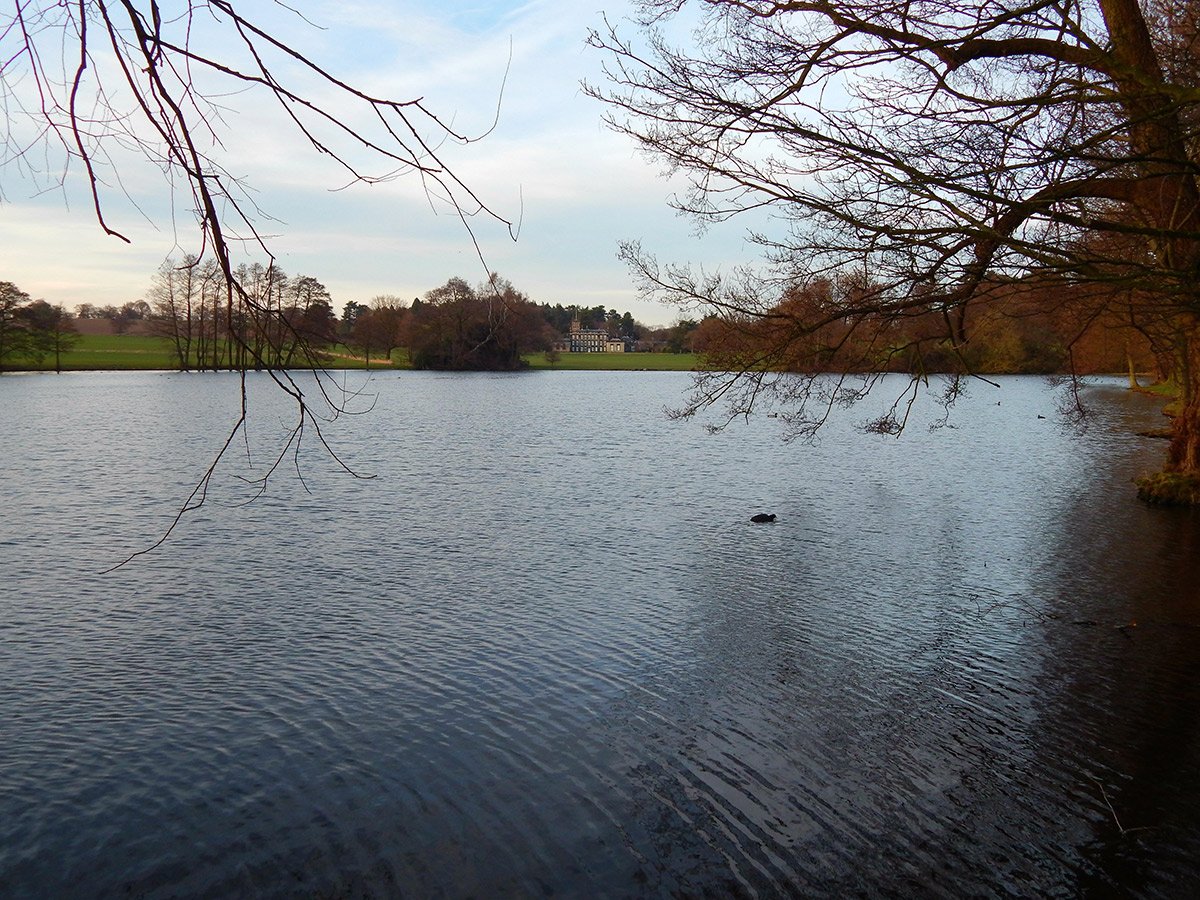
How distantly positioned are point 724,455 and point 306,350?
30.3 metres

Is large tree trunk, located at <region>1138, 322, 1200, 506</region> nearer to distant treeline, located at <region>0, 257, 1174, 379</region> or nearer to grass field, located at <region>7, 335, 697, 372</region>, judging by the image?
distant treeline, located at <region>0, 257, 1174, 379</region>

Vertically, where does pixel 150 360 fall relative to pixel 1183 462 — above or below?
above

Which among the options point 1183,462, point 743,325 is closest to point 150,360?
point 1183,462

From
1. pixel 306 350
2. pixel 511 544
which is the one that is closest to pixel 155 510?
pixel 511 544

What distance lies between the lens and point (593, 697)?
9977mm

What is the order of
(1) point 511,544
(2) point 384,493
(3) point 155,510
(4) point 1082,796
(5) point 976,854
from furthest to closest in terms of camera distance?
1. (2) point 384,493
2. (3) point 155,510
3. (1) point 511,544
4. (4) point 1082,796
5. (5) point 976,854

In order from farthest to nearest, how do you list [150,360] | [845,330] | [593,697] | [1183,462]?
[150,360], [1183,462], [845,330], [593,697]

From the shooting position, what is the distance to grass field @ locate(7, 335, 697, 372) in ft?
308

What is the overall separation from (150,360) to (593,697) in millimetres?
109877

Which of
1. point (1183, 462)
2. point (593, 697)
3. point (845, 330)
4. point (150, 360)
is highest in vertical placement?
point (845, 330)

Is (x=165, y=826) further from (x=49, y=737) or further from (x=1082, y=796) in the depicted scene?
(x=1082, y=796)

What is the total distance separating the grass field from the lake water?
4650cm

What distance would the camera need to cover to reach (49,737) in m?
8.72

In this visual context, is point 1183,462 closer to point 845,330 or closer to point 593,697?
point 845,330
